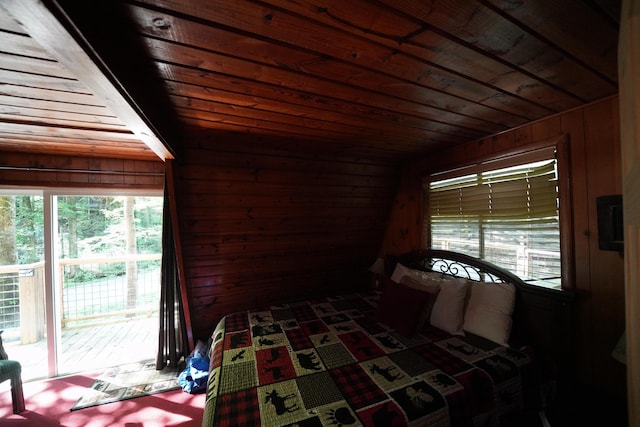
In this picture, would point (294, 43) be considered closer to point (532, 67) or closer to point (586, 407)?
point (532, 67)

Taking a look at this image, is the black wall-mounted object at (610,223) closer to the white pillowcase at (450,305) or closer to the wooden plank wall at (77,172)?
the white pillowcase at (450,305)

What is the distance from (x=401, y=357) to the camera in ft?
4.84

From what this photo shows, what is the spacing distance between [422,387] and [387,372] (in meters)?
0.20

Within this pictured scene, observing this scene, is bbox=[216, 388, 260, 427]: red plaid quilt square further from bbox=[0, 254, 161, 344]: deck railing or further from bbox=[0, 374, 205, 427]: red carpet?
bbox=[0, 254, 161, 344]: deck railing

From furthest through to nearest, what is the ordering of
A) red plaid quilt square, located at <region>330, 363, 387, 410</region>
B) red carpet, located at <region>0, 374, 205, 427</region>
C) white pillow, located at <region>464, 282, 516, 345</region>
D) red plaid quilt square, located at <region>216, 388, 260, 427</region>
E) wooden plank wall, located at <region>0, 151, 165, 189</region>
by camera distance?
1. wooden plank wall, located at <region>0, 151, 165, 189</region>
2. red carpet, located at <region>0, 374, 205, 427</region>
3. white pillow, located at <region>464, 282, 516, 345</region>
4. red plaid quilt square, located at <region>330, 363, 387, 410</region>
5. red plaid quilt square, located at <region>216, 388, 260, 427</region>

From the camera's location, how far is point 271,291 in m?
2.83

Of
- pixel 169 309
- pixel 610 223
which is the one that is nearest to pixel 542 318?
pixel 610 223

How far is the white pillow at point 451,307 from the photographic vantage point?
1.78 meters

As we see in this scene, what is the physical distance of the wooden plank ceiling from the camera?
0.75 meters

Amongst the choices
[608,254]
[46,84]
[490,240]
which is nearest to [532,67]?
[608,254]

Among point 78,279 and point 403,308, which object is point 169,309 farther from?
point 403,308

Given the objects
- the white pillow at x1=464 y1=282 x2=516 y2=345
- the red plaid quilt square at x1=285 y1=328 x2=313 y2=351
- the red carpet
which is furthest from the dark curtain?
the white pillow at x1=464 y1=282 x2=516 y2=345

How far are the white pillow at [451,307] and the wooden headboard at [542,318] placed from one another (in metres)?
0.27

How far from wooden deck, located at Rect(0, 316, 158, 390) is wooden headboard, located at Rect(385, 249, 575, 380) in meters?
3.56
